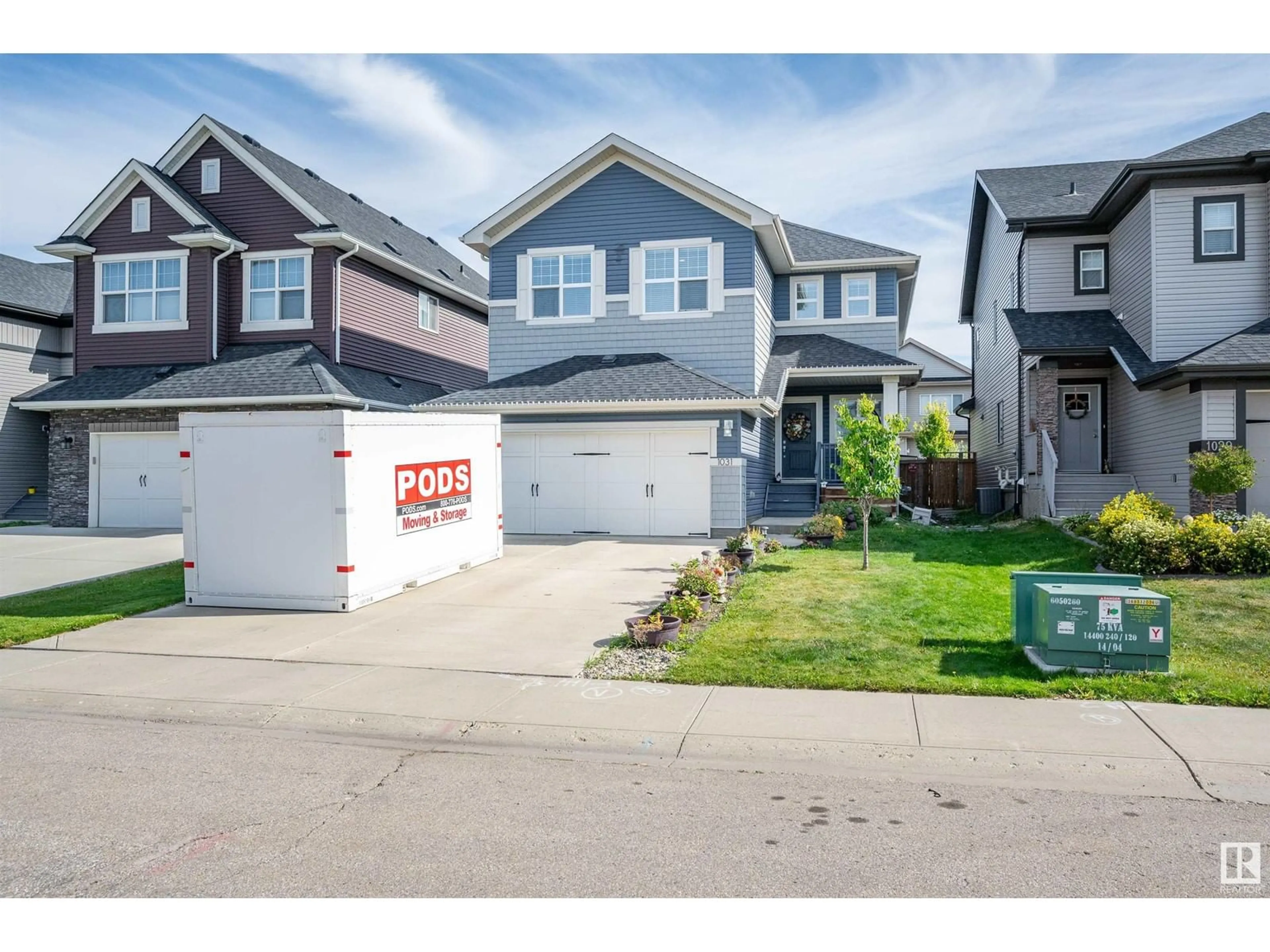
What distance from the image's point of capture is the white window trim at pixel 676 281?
2005cm

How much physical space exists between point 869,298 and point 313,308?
14.9 m

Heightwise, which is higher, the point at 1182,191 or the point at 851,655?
the point at 1182,191

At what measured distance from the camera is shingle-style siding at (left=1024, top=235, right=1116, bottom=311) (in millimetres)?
21312

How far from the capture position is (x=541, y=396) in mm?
19016

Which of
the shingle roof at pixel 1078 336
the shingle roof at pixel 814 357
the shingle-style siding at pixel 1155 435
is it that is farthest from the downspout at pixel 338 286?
the shingle-style siding at pixel 1155 435

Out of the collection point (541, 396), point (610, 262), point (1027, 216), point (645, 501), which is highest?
point (1027, 216)

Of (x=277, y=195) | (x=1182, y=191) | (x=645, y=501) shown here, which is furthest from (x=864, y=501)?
(x=277, y=195)

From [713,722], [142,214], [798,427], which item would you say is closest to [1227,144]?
[798,427]

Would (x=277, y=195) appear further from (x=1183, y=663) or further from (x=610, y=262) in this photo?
(x=1183, y=663)

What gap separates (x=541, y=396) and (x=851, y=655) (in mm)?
11880

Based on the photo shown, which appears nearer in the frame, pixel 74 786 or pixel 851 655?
pixel 74 786

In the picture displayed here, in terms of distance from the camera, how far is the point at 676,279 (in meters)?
20.3
